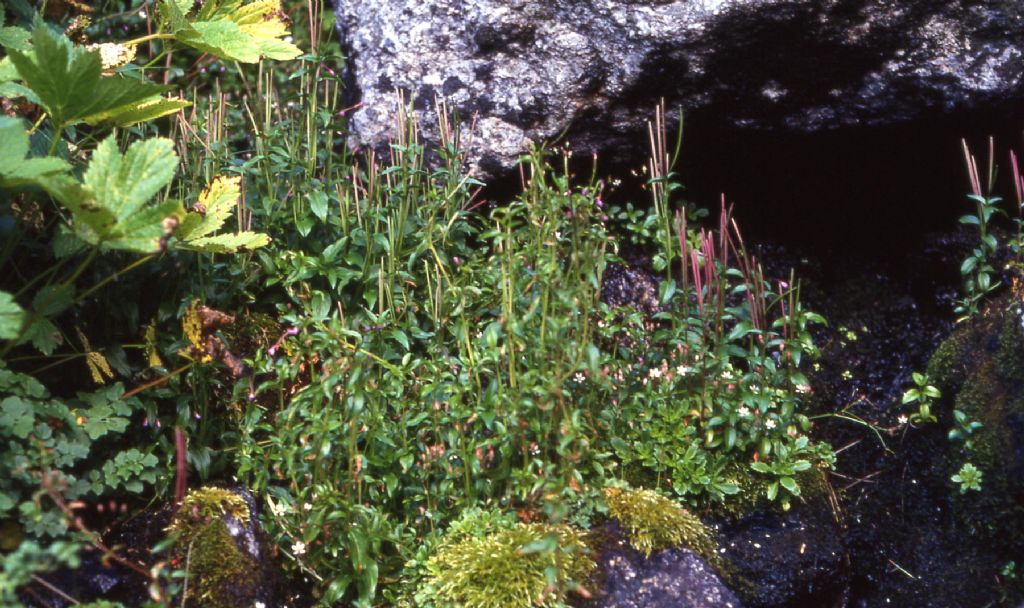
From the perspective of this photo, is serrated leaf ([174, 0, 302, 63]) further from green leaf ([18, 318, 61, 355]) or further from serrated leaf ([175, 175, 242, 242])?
green leaf ([18, 318, 61, 355])

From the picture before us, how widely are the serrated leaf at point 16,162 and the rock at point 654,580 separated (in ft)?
6.37

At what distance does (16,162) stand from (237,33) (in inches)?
37.3

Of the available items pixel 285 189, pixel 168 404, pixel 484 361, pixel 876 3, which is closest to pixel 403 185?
pixel 285 189

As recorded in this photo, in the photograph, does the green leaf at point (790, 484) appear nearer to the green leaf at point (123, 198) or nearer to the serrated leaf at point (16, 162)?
the green leaf at point (123, 198)

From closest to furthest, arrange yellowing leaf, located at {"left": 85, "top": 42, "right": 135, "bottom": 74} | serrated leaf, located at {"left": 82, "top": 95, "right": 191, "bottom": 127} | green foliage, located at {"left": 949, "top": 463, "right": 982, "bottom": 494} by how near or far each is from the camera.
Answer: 1. serrated leaf, located at {"left": 82, "top": 95, "right": 191, "bottom": 127}
2. yellowing leaf, located at {"left": 85, "top": 42, "right": 135, "bottom": 74}
3. green foliage, located at {"left": 949, "top": 463, "right": 982, "bottom": 494}

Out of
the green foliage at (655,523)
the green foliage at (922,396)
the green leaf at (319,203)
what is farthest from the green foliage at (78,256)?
the green foliage at (922,396)

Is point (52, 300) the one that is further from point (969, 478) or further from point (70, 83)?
point (969, 478)

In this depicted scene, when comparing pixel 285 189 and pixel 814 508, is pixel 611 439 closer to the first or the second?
pixel 814 508

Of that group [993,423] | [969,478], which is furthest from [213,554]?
[993,423]

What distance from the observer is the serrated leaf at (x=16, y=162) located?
99.6 inches

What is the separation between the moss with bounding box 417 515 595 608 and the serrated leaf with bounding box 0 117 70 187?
60.9 inches

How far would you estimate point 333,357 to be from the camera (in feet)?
9.81

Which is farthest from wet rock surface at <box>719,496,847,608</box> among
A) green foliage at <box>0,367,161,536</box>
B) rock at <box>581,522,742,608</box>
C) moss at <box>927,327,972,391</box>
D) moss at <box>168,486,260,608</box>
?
green foliage at <box>0,367,161,536</box>

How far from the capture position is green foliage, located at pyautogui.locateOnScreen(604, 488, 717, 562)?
2982 millimetres
